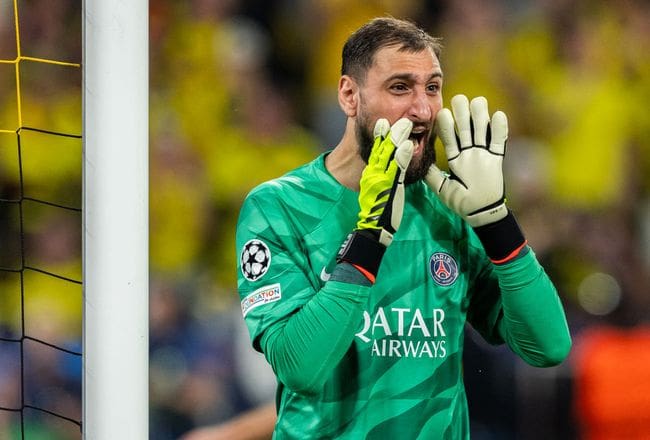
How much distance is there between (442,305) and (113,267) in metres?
0.68

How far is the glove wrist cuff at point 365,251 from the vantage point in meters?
1.81

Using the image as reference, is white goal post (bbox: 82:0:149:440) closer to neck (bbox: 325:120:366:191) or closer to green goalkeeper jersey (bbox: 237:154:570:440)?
green goalkeeper jersey (bbox: 237:154:570:440)

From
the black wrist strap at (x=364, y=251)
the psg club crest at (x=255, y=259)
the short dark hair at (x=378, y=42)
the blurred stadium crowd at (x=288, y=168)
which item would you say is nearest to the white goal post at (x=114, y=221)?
the psg club crest at (x=255, y=259)

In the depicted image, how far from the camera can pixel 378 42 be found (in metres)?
2.06

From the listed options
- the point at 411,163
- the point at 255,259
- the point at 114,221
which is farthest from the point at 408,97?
the point at 114,221

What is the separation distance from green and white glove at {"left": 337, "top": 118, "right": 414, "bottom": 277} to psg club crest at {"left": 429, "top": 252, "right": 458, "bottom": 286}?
192 mm

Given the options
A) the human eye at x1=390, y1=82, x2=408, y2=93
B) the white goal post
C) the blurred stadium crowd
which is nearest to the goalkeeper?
the human eye at x1=390, y1=82, x2=408, y2=93

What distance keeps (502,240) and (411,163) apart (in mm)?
252

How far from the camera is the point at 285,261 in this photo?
76.1 inches

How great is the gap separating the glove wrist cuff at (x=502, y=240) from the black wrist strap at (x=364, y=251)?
24 cm

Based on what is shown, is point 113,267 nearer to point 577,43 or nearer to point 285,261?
point 285,261

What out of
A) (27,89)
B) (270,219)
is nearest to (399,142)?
(270,219)

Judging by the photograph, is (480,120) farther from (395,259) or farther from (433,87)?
(395,259)

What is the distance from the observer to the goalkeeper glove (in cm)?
193
